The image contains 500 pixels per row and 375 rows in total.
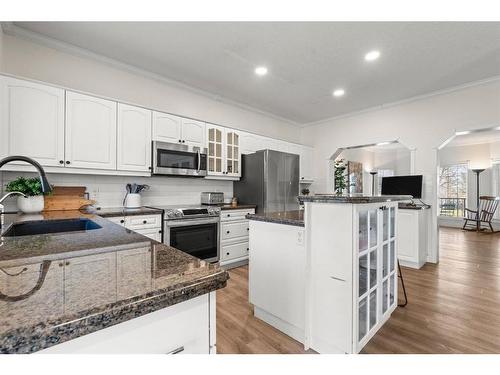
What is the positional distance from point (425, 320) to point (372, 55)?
9.02 feet

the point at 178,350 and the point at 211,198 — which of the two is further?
the point at 211,198

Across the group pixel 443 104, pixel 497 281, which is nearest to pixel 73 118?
pixel 443 104

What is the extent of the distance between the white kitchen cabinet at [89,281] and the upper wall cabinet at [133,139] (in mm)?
2326

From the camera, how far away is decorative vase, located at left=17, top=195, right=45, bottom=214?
214 centimetres

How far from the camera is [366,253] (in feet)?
5.57

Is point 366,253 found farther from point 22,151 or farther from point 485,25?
point 22,151

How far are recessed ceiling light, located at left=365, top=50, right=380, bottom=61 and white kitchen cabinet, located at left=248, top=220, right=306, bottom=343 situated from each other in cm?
226

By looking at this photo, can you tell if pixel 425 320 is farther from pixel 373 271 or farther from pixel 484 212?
pixel 484 212

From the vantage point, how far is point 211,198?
3697mm

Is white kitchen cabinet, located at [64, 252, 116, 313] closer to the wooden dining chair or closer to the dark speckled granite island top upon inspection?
the dark speckled granite island top

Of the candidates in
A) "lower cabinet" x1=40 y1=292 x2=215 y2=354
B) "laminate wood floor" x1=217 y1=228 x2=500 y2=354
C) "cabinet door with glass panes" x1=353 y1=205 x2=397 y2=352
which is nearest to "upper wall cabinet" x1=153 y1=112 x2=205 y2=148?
"laminate wood floor" x1=217 y1=228 x2=500 y2=354

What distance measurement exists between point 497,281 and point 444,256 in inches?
50.0

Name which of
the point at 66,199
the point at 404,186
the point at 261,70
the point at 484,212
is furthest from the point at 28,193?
the point at 484,212

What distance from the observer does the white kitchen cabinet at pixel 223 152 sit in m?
3.64
